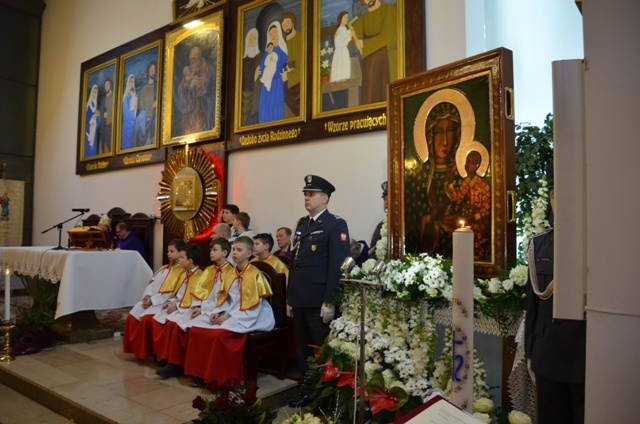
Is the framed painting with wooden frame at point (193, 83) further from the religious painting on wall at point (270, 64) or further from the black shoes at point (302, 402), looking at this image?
the black shoes at point (302, 402)

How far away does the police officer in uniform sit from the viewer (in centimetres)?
191

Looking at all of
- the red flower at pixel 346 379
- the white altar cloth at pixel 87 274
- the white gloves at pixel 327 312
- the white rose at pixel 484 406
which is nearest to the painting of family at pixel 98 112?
the white altar cloth at pixel 87 274

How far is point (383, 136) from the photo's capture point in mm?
5070

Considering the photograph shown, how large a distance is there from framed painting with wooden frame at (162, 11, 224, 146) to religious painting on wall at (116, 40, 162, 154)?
0.36 metres

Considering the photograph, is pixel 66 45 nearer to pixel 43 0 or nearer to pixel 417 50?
pixel 43 0

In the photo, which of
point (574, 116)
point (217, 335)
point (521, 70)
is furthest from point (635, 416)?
point (521, 70)

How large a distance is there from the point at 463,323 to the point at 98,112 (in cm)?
969

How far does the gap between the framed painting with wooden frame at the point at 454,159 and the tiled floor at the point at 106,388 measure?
1.87 meters

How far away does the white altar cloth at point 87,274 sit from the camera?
5141 millimetres

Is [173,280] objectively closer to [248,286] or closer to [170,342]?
[170,342]

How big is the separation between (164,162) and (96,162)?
2188 mm

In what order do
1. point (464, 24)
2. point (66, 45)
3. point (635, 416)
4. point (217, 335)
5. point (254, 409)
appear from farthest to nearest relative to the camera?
point (66, 45)
point (464, 24)
point (217, 335)
point (254, 409)
point (635, 416)

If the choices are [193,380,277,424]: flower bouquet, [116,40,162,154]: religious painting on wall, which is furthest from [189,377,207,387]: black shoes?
[116,40,162,154]: religious painting on wall

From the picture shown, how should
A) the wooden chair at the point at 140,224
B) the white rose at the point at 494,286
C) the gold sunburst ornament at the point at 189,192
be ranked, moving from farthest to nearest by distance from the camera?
the wooden chair at the point at 140,224 → the gold sunburst ornament at the point at 189,192 → the white rose at the point at 494,286
